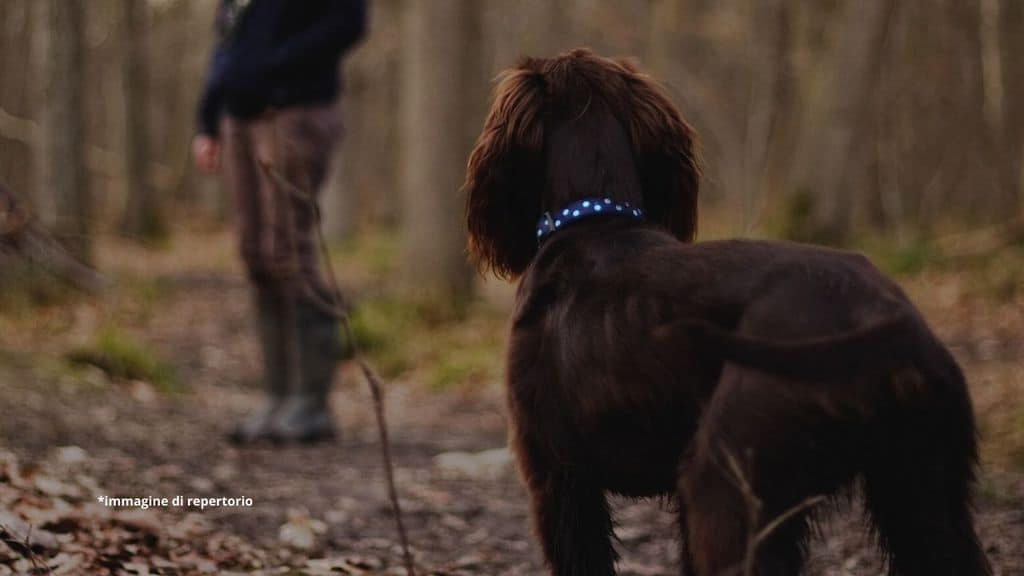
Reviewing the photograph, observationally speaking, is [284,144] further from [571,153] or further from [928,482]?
[928,482]

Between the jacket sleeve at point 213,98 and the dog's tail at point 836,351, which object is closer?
the dog's tail at point 836,351

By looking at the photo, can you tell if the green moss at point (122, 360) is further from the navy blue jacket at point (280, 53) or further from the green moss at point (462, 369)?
the navy blue jacket at point (280, 53)

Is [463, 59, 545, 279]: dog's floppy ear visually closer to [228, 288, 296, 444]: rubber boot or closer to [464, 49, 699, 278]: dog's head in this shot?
[464, 49, 699, 278]: dog's head

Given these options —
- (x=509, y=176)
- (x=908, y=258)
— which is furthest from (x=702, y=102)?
(x=509, y=176)

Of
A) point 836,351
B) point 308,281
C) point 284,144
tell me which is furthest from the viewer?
point 308,281

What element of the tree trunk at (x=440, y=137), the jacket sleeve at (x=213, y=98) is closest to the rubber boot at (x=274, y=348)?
the jacket sleeve at (x=213, y=98)

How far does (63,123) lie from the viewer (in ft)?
33.2

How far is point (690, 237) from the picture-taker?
3.07 metres

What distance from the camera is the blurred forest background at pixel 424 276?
13.0 ft

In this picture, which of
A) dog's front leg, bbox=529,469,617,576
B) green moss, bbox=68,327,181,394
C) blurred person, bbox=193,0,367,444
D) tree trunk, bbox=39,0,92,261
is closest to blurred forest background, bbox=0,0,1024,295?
tree trunk, bbox=39,0,92,261

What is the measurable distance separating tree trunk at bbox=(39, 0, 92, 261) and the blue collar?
26.6ft

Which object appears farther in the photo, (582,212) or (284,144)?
(284,144)

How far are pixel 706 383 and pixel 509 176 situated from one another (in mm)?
933

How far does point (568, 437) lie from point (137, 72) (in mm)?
17271
